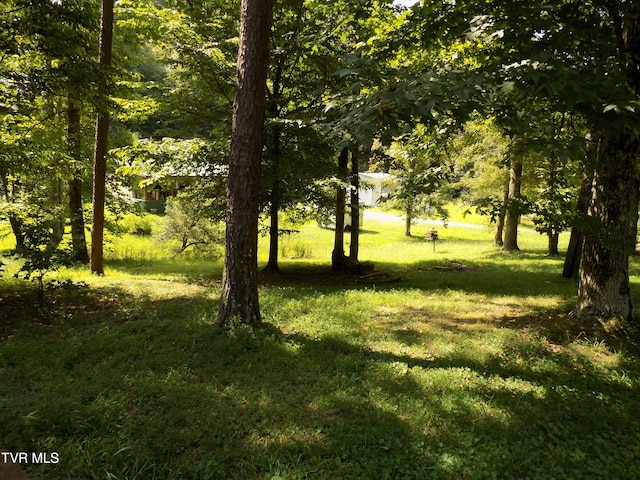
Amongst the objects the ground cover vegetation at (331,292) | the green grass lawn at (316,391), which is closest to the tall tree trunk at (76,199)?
the ground cover vegetation at (331,292)

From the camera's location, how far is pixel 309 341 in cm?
542

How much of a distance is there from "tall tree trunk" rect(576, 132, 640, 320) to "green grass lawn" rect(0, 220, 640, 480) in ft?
1.63

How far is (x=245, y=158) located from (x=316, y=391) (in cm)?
334

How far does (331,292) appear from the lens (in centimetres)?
891

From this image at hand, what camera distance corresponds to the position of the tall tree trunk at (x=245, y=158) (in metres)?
5.32

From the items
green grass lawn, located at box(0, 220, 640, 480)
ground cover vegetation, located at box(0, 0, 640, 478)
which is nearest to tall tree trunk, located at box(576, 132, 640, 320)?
ground cover vegetation, located at box(0, 0, 640, 478)

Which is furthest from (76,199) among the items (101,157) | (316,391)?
(316,391)

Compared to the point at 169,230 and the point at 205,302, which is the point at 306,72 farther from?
the point at 169,230

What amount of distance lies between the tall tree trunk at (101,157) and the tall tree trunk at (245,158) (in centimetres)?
562

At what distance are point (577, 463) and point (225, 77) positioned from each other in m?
10.2

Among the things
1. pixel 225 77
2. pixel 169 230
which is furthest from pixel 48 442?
pixel 169 230

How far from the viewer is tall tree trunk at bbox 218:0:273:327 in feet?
17.4

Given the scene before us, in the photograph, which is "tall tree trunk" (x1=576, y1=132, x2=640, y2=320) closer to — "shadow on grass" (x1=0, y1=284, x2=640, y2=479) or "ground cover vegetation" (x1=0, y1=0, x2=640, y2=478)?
"ground cover vegetation" (x1=0, y1=0, x2=640, y2=478)

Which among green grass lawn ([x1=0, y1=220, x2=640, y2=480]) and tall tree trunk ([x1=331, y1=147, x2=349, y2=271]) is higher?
tall tree trunk ([x1=331, y1=147, x2=349, y2=271])
